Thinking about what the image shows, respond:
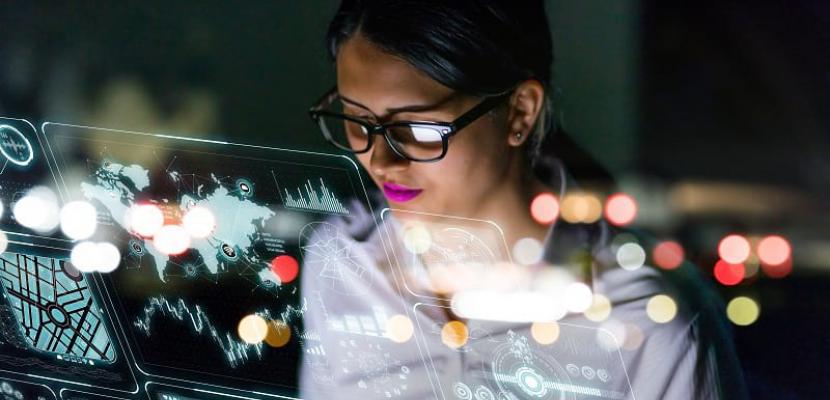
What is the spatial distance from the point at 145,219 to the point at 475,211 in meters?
0.60

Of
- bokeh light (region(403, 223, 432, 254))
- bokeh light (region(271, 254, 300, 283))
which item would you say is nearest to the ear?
bokeh light (region(403, 223, 432, 254))

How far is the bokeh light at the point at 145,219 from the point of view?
156 centimetres

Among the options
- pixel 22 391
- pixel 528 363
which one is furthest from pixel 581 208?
pixel 22 391

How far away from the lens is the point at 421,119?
4.26ft

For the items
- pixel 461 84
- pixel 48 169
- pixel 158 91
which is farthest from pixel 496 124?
pixel 48 169

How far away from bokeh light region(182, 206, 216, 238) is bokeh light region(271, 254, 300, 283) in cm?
12

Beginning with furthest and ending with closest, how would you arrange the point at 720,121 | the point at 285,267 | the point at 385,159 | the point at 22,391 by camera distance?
1. the point at 22,391
2. the point at 285,267
3. the point at 385,159
4. the point at 720,121

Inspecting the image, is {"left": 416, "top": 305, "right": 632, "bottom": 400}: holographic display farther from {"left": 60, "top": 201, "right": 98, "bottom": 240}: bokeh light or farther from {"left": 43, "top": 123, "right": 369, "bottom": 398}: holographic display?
{"left": 60, "top": 201, "right": 98, "bottom": 240}: bokeh light

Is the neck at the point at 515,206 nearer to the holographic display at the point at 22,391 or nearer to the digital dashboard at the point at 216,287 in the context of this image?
the digital dashboard at the point at 216,287

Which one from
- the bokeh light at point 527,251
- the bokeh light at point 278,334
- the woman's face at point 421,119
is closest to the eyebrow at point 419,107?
the woman's face at point 421,119

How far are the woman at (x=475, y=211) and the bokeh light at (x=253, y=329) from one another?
0.17m

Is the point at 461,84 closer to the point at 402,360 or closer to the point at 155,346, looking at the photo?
the point at 402,360

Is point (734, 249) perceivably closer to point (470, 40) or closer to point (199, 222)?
point (470, 40)

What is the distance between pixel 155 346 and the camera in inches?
64.9
